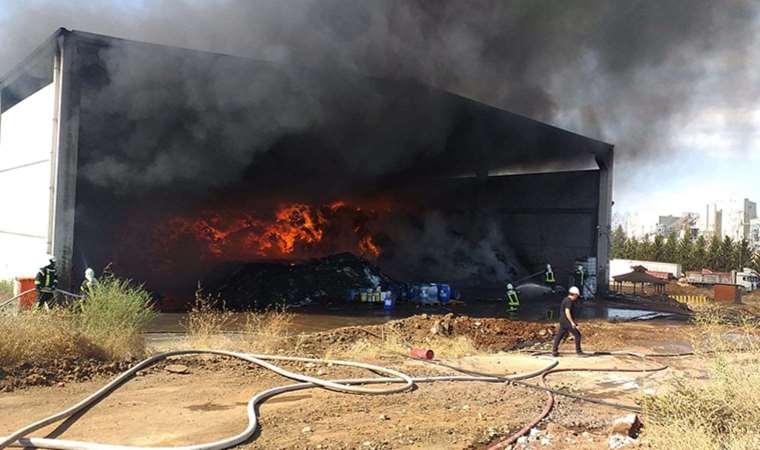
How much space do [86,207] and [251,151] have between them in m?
4.69

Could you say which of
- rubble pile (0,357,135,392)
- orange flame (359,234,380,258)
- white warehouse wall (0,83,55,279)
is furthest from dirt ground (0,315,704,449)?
orange flame (359,234,380,258)

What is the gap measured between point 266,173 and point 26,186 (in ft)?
25.9

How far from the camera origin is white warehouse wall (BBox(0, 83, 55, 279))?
12281mm

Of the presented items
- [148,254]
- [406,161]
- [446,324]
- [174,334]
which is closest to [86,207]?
[148,254]

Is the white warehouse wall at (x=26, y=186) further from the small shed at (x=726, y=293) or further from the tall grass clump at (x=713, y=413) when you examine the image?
the small shed at (x=726, y=293)

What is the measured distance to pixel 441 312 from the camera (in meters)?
15.5

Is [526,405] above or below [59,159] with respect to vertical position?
below

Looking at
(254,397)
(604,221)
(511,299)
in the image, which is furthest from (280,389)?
(604,221)

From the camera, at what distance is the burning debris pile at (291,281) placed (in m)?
15.6

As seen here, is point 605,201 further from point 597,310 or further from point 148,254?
point 148,254

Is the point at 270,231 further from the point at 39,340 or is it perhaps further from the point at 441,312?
the point at 39,340

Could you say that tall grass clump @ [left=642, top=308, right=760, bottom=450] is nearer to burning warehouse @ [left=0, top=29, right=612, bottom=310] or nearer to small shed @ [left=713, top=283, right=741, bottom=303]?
burning warehouse @ [left=0, top=29, right=612, bottom=310]

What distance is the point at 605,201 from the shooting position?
71.9 feet

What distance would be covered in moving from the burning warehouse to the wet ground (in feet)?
9.02
